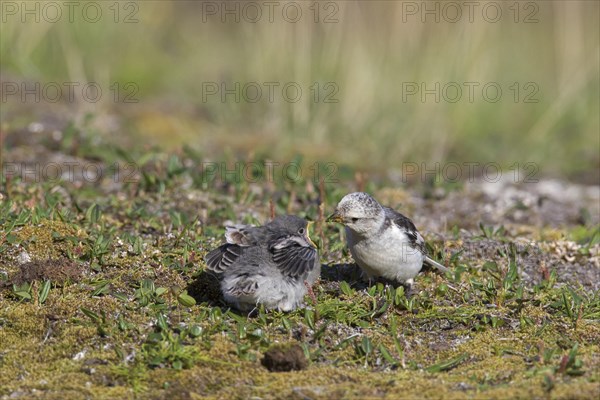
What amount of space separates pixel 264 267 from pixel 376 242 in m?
1.09

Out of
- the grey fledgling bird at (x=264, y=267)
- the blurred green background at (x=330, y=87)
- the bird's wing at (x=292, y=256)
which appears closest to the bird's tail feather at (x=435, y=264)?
the grey fledgling bird at (x=264, y=267)

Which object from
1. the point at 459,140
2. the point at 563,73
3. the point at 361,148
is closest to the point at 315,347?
the point at 361,148

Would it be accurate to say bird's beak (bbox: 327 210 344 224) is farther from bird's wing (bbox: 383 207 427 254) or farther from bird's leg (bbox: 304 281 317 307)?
bird's leg (bbox: 304 281 317 307)

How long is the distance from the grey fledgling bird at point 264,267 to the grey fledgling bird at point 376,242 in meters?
0.44

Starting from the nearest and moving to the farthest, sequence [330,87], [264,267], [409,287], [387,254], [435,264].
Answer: [264,267]
[387,254]
[409,287]
[435,264]
[330,87]

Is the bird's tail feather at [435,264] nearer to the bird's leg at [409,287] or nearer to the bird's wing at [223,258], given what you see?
the bird's leg at [409,287]

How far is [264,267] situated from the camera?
6.71 m

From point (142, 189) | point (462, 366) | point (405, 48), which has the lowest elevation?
point (462, 366)

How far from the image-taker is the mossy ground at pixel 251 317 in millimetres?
5770

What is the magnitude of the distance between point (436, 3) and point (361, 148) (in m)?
3.93

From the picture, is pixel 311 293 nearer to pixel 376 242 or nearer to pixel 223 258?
pixel 223 258

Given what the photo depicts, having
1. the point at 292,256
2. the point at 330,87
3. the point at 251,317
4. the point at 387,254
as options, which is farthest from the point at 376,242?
the point at 330,87

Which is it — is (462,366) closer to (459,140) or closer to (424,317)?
(424,317)

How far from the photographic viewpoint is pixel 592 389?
547 centimetres
